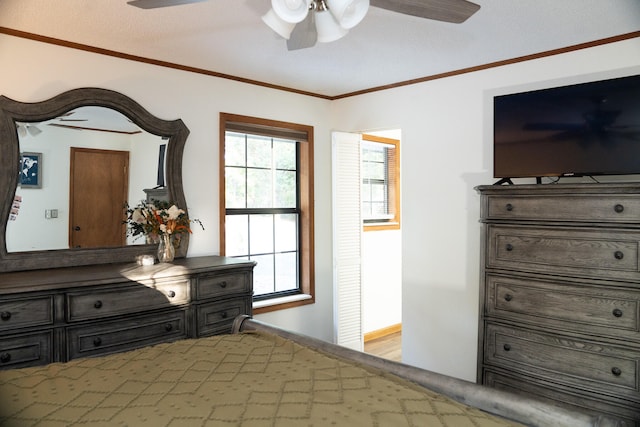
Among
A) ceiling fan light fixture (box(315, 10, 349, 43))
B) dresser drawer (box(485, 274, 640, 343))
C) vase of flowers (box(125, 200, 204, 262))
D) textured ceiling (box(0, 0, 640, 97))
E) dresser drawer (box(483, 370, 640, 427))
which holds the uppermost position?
textured ceiling (box(0, 0, 640, 97))

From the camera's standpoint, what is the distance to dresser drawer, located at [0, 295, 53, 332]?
2273mm

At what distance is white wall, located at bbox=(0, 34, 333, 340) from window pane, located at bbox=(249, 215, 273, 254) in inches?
17.3

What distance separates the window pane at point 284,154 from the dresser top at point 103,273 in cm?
122

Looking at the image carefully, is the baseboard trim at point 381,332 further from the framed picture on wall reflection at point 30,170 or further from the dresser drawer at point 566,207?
the framed picture on wall reflection at point 30,170

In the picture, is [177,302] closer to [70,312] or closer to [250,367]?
[70,312]

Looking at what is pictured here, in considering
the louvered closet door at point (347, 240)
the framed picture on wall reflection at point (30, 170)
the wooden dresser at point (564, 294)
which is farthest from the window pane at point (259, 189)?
the wooden dresser at point (564, 294)

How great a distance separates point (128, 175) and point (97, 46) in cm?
86

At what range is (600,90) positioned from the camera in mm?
2621

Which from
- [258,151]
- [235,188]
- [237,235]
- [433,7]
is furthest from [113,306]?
[433,7]

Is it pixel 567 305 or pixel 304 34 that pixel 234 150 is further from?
pixel 567 305

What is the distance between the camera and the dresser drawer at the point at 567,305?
7.75ft

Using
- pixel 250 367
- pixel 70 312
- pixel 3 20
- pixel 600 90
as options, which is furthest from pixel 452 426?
pixel 3 20

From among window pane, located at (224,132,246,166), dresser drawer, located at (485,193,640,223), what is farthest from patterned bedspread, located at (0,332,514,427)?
window pane, located at (224,132,246,166)

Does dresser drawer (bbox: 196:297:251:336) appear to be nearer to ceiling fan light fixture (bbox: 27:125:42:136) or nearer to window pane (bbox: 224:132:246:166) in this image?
window pane (bbox: 224:132:246:166)
